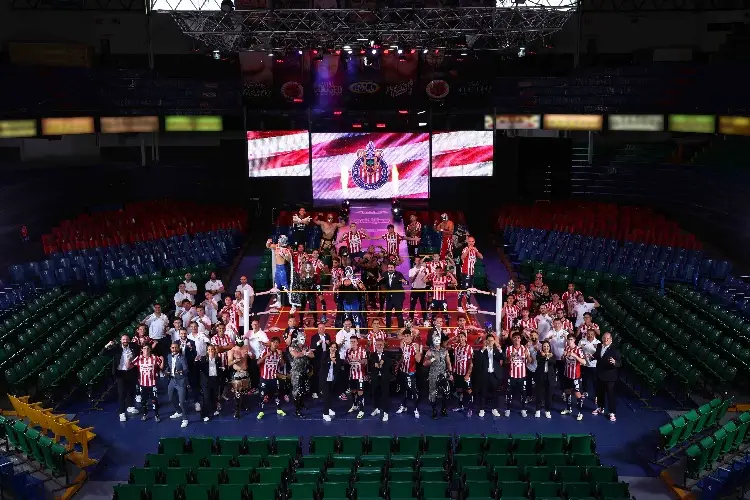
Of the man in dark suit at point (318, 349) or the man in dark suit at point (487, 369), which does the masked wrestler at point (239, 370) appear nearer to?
the man in dark suit at point (318, 349)

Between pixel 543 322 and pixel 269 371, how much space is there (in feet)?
18.0

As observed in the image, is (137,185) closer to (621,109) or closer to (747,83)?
(621,109)

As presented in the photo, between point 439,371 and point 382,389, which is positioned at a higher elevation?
point 439,371

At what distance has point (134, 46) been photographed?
31969 millimetres

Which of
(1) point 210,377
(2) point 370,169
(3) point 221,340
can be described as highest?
(2) point 370,169

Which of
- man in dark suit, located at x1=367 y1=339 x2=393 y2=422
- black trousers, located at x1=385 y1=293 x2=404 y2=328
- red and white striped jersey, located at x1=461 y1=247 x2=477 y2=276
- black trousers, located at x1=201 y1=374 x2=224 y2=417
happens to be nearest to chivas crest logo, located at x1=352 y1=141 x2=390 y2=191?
red and white striped jersey, located at x1=461 y1=247 x2=477 y2=276

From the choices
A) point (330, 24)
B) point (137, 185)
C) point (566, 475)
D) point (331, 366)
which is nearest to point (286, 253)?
point (331, 366)

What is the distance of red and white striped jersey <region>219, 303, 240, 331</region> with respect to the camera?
17766mm

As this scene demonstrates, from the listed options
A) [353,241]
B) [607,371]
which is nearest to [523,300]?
[607,371]

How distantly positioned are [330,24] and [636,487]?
14.9m

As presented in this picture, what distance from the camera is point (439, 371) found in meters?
15.8

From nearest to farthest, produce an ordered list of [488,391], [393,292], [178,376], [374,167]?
[178,376] < [488,391] < [393,292] < [374,167]

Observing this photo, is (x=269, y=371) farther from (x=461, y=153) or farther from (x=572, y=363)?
(x=461, y=153)

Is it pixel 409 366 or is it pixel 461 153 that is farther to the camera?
pixel 461 153
